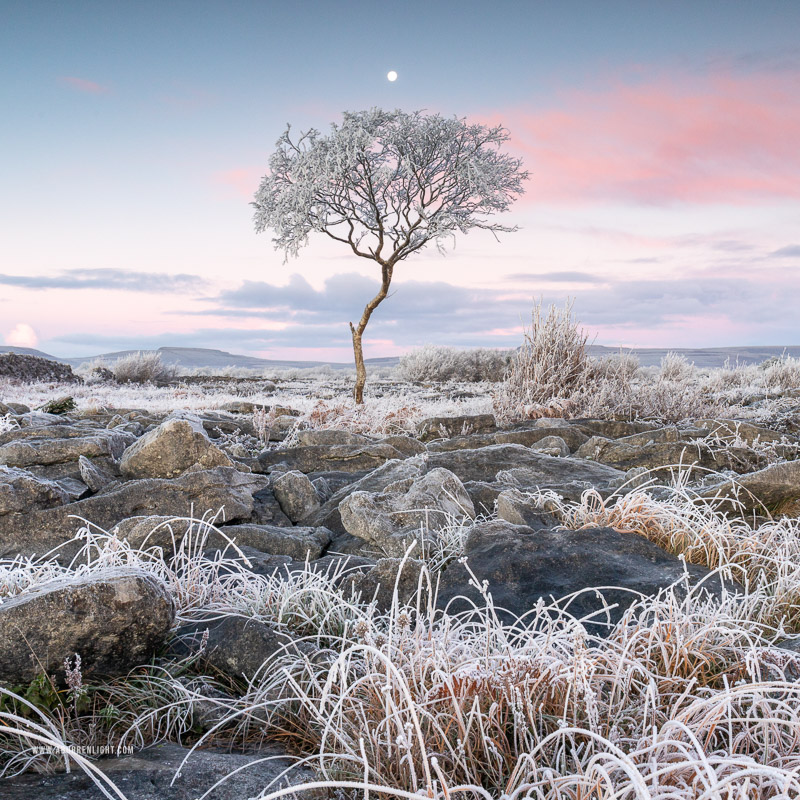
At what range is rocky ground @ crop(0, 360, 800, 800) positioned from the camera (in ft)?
6.64

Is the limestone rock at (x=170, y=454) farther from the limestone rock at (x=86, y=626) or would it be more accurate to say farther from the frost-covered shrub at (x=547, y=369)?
the frost-covered shrub at (x=547, y=369)

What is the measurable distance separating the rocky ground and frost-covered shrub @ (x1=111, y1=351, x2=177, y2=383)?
604 inches

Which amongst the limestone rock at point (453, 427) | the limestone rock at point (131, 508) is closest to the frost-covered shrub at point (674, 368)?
the limestone rock at point (453, 427)

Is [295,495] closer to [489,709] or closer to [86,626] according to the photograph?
[86,626]

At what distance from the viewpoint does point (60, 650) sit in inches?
78.4

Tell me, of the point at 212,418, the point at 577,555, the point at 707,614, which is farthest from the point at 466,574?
the point at 212,418

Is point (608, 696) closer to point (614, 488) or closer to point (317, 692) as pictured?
point (317, 692)

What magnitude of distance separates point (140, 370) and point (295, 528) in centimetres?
1909

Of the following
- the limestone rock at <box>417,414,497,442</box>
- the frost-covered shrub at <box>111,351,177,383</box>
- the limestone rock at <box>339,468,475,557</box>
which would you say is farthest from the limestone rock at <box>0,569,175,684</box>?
the frost-covered shrub at <box>111,351,177,383</box>

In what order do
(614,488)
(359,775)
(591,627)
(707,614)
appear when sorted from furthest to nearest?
1. (614,488)
2. (591,627)
3. (707,614)
4. (359,775)

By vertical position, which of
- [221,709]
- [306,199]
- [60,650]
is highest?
[306,199]

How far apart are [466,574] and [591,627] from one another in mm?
617

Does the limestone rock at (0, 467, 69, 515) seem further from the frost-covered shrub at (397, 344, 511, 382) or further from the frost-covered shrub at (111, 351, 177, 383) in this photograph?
the frost-covered shrub at (397, 344, 511, 382)

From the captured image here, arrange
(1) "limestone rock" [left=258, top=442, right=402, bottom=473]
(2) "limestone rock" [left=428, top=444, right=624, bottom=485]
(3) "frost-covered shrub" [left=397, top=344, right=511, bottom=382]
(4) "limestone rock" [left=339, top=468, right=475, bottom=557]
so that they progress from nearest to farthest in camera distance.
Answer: (4) "limestone rock" [left=339, top=468, right=475, bottom=557], (2) "limestone rock" [left=428, top=444, right=624, bottom=485], (1) "limestone rock" [left=258, top=442, right=402, bottom=473], (3) "frost-covered shrub" [left=397, top=344, right=511, bottom=382]
